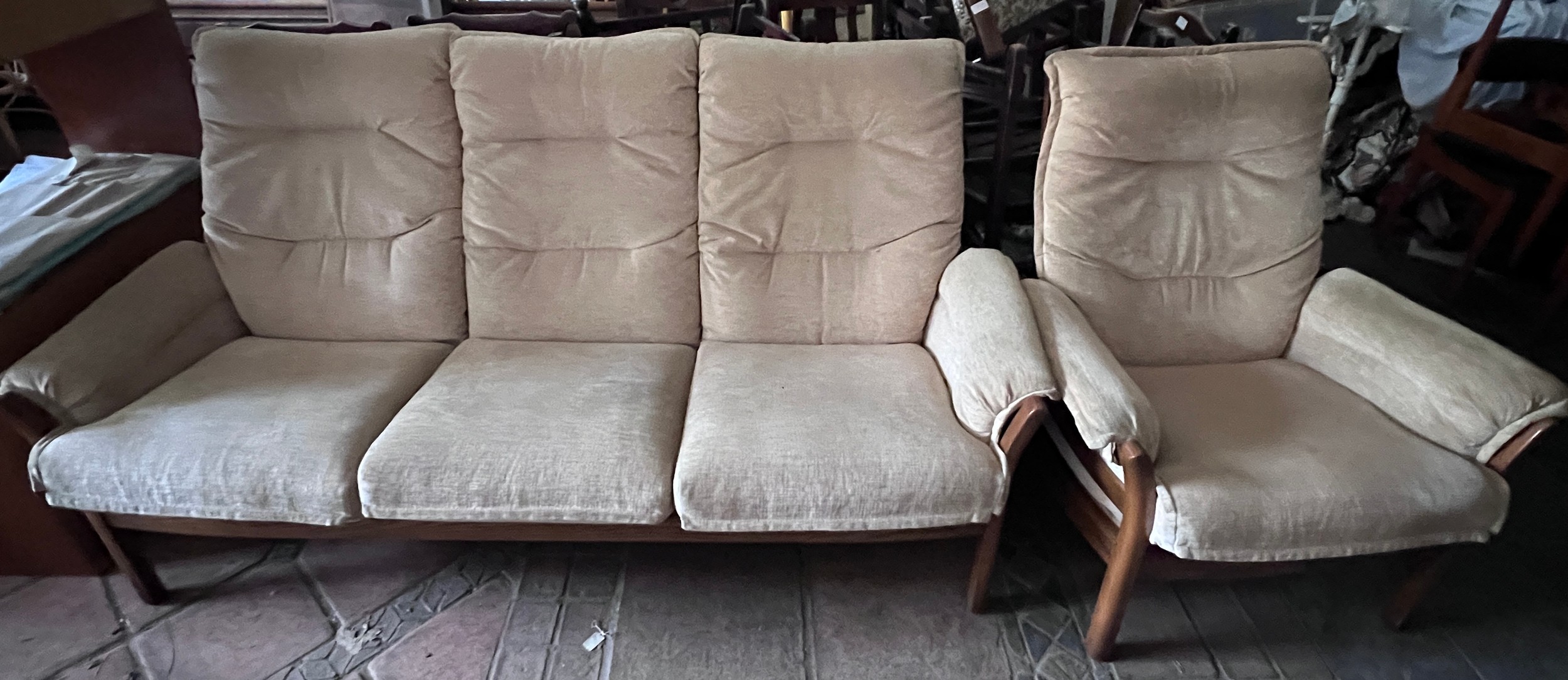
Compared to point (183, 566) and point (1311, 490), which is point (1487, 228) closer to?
point (1311, 490)

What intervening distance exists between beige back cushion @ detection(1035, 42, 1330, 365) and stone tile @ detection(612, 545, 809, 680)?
945mm

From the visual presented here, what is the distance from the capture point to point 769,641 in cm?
159

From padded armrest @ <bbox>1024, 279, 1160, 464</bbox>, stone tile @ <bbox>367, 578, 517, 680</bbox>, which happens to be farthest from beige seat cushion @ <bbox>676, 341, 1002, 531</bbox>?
stone tile @ <bbox>367, 578, 517, 680</bbox>

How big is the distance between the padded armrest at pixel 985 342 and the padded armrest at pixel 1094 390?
0.15 feet

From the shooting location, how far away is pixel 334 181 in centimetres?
182

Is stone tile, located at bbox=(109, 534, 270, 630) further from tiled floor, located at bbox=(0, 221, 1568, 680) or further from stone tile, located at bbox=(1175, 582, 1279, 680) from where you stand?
stone tile, located at bbox=(1175, 582, 1279, 680)

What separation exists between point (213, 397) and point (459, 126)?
78 centimetres

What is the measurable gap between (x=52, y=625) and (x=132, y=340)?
2.06 feet

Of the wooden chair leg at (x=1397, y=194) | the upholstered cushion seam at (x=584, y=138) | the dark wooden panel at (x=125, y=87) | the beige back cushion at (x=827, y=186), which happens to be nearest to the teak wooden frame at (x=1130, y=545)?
the beige back cushion at (x=827, y=186)

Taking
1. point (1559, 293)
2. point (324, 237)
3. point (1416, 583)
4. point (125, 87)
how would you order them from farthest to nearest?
point (1559, 293), point (125, 87), point (324, 237), point (1416, 583)

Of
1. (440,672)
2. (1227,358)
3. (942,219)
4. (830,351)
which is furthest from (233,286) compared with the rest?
(1227,358)

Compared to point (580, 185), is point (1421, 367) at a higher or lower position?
lower

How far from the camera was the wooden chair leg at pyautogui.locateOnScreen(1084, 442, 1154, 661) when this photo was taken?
4.32 ft

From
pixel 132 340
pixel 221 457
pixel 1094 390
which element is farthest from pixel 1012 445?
pixel 132 340
